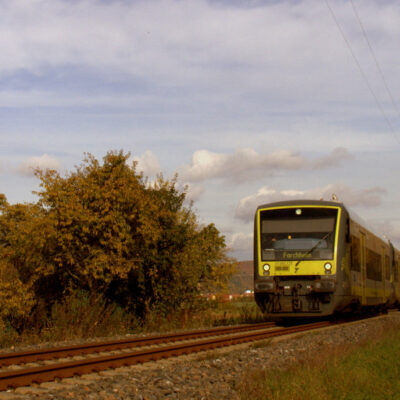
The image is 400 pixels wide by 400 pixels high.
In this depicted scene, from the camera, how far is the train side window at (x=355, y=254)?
19.2 m

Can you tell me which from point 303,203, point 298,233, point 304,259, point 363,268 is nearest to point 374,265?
point 363,268

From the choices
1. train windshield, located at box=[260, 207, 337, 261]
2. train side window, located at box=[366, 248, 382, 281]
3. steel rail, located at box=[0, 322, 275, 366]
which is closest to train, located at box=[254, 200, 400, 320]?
train windshield, located at box=[260, 207, 337, 261]

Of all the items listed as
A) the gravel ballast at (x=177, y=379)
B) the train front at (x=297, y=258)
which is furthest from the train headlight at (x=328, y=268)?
the gravel ballast at (x=177, y=379)

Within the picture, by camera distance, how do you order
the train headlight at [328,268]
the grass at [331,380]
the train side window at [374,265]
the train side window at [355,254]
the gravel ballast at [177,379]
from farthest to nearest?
1. the train side window at [374,265]
2. the train side window at [355,254]
3. the train headlight at [328,268]
4. the grass at [331,380]
5. the gravel ballast at [177,379]

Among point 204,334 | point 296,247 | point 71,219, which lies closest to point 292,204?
point 296,247

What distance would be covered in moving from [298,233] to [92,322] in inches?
263

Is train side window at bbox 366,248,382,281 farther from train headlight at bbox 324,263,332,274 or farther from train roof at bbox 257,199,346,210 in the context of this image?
train headlight at bbox 324,263,332,274

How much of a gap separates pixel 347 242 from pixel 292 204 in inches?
80.7

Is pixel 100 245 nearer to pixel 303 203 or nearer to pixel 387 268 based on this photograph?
pixel 303 203

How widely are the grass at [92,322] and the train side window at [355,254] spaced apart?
17.5 feet

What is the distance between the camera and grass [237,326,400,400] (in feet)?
24.5

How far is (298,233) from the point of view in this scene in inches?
715

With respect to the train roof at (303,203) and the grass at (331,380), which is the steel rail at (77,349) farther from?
the train roof at (303,203)

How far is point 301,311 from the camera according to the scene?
57.7 feet
